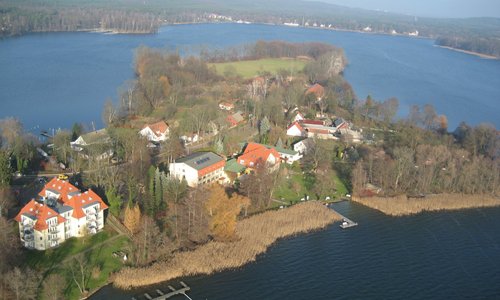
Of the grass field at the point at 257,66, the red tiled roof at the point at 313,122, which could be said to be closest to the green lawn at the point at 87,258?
the red tiled roof at the point at 313,122

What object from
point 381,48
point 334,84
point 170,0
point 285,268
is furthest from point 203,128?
point 170,0

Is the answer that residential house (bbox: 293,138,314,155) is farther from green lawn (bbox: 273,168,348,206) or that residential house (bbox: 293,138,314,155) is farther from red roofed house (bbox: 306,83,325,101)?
red roofed house (bbox: 306,83,325,101)

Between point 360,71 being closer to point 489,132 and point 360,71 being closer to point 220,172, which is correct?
point 489,132

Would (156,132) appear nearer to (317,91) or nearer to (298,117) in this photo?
(298,117)

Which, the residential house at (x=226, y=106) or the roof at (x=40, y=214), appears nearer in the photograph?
the roof at (x=40, y=214)

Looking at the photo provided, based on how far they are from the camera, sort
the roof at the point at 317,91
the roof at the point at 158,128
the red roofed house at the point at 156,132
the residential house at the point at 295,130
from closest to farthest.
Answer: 1. the red roofed house at the point at 156,132
2. the roof at the point at 158,128
3. the residential house at the point at 295,130
4. the roof at the point at 317,91

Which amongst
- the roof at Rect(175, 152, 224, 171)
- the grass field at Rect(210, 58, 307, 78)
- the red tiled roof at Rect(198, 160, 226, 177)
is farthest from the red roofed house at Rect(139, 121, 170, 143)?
the grass field at Rect(210, 58, 307, 78)

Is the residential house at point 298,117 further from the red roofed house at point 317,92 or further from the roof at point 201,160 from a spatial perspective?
the roof at point 201,160
